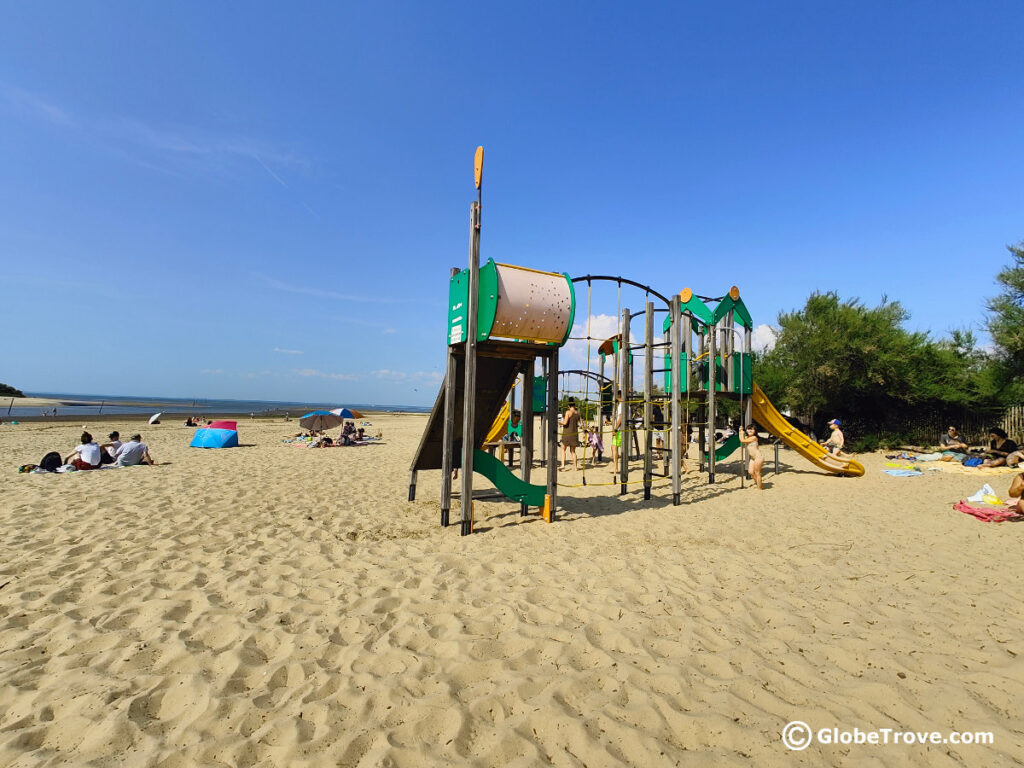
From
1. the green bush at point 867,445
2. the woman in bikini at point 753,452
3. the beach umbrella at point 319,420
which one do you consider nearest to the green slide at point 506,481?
the woman in bikini at point 753,452

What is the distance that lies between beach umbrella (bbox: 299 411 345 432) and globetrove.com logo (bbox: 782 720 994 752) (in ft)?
68.8

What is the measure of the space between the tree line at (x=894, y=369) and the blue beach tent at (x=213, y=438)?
900 inches

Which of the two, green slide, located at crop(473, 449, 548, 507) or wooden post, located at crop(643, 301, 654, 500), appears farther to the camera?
wooden post, located at crop(643, 301, 654, 500)

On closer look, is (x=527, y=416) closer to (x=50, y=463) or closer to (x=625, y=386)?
(x=625, y=386)

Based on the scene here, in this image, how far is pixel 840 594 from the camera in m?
4.42

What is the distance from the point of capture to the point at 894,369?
18.5 meters

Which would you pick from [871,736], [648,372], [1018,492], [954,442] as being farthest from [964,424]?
[871,736]

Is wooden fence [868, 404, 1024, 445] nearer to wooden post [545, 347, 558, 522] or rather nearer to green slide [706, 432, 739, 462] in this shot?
green slide [706, 432, 739, 462]

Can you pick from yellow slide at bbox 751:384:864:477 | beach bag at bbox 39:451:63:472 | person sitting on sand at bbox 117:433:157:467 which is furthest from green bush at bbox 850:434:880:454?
beach bag at bbox 39:451:63:472

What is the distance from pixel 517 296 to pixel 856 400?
19967 mm

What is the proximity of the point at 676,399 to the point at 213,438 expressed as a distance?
1599cm

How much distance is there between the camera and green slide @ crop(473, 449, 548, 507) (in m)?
7.19

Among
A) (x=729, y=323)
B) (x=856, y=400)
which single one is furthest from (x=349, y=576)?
(x=856, y=400)

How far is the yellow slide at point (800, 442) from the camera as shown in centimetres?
→ 1250
